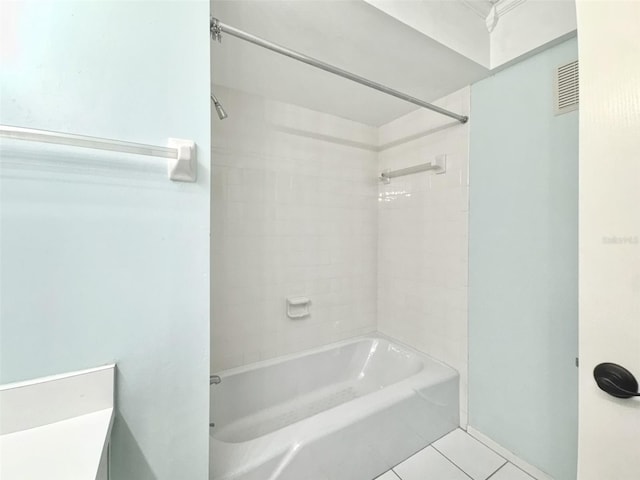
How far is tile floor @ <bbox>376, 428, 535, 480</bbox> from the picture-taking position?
1315 mm

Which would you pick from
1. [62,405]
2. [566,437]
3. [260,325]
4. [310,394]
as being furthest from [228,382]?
[566,437]

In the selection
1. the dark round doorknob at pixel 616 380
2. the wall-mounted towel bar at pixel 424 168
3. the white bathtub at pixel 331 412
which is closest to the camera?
the dark round doorknob at pixel 616 380

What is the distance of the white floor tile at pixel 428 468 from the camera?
51.7 inches

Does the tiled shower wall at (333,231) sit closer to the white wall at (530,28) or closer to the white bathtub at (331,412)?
the white bathtub at (331,412)

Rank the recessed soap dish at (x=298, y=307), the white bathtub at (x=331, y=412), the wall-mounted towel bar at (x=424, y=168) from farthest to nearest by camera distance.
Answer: the recessed soap dish at (x=298, y=307), the wall-mounted towel bar at (x=424, y=168), the white bathtub at (x=331, y=412)

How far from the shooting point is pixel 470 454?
1.45 m

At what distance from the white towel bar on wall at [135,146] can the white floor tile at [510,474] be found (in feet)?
6.66

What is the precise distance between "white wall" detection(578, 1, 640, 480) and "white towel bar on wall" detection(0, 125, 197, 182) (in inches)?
45.1

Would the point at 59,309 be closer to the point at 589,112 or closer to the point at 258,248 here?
the point at 258,248

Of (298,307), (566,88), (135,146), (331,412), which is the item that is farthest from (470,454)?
(135,146)

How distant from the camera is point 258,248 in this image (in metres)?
1.79

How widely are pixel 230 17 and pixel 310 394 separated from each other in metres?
2.32

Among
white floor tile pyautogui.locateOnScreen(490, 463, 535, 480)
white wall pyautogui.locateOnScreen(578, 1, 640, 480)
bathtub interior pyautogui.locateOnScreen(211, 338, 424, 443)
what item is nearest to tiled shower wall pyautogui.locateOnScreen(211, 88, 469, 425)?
bathtub interior pyautogui.locateOnScreen(211, 338, 424, 443)

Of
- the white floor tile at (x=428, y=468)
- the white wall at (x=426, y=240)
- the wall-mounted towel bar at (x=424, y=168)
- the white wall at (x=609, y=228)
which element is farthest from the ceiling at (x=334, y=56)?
the white floor tile at (x=428, y=468)
